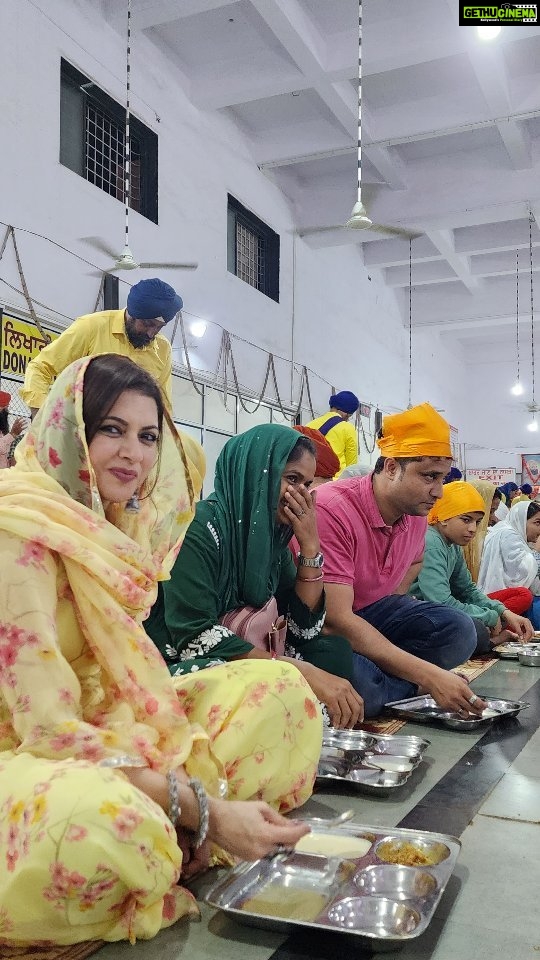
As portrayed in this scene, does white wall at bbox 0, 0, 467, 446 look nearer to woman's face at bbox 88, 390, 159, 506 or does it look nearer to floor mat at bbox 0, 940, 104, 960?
woman's face at bbox 88, 390, 159, 506

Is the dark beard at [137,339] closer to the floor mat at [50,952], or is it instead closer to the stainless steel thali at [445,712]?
the stainless steel thali at [445,712]

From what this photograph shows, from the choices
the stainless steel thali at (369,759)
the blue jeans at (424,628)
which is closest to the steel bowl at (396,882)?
the stainless steel thali at (369,759)

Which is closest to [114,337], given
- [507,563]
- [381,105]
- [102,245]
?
[102,245]

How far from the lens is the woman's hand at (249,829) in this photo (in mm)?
1071

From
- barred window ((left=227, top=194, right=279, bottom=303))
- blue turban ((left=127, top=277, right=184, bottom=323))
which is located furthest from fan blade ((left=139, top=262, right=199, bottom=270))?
blue turban ((left=127, top=277, right=184, bottom=323))

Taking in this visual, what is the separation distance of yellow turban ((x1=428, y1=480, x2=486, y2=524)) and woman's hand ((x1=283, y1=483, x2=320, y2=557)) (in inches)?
52.1

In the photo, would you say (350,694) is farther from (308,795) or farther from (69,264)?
(69,264)

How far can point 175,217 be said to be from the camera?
5941 millimetres

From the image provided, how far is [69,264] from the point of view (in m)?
4.80

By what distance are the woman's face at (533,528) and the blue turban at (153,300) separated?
104 inches

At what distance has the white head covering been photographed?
14.2 ft

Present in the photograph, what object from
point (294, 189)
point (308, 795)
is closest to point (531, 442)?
point (294, 189)

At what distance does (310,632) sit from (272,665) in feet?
2.10

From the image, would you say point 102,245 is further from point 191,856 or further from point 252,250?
point 191,856
